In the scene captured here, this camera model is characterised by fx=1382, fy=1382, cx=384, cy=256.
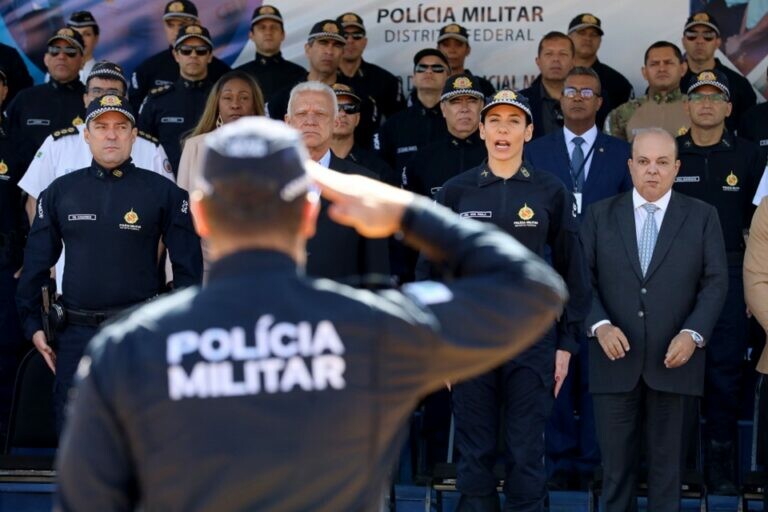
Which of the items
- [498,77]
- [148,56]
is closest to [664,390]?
[498,77]

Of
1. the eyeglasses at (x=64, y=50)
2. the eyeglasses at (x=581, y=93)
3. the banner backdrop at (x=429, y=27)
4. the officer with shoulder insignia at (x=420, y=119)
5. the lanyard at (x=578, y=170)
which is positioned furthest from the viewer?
the banner backdrop at (x=429, y=27)

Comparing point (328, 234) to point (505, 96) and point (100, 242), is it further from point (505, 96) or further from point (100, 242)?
point (100, 242)

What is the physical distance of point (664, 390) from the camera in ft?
19.9

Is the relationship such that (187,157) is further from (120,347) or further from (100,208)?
(120,347)

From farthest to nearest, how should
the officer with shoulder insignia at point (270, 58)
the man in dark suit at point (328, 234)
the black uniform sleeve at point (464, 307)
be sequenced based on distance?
the officer with shoulder insignia at point (270, 58), the man in dark suit at point (328, 234), the black uniform sleeve at point (464, 307)

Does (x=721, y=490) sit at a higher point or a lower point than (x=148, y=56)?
lower

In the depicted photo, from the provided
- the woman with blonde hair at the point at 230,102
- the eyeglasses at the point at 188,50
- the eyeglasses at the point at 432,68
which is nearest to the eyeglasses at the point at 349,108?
the woman with blonde hair at the point at 230,102

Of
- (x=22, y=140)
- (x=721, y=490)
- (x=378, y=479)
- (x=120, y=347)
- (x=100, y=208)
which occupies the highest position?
(x=22, y=140)

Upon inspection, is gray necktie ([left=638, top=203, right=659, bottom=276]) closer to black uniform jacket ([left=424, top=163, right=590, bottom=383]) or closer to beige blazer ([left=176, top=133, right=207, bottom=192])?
black uniform jacket ([left=424, top=163, right=590, bottom=383])

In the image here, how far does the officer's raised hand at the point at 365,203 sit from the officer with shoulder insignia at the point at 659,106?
5885 mm

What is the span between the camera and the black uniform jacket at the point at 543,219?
593 centimetres

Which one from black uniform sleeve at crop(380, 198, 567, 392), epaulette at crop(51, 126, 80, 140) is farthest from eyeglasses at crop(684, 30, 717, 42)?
black uniform sleeve at crop(380, 198, 567, 392)

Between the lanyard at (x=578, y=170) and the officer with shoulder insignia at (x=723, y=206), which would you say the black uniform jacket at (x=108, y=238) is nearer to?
the lanyard at (x=578, y=170)

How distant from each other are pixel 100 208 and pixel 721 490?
3.36 meters
